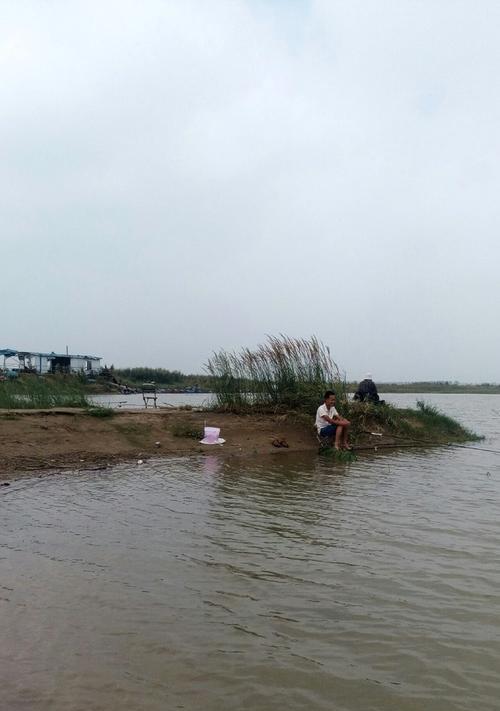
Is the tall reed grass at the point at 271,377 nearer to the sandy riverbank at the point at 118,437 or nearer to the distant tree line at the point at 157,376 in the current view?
the sandy riverbank at the point at 118,437

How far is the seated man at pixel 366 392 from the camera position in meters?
13.9

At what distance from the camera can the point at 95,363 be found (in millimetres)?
43062

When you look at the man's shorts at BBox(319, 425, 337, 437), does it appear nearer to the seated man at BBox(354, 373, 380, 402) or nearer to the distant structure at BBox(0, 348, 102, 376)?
the seated man at BBox(354, 373, 380, 402)

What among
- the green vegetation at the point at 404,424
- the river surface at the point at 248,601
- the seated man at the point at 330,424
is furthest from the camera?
the green vegetation at the point at 404,424

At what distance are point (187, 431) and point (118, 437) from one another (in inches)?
58.0

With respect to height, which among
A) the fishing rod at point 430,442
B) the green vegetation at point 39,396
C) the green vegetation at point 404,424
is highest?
the green vegetation at point 39,396

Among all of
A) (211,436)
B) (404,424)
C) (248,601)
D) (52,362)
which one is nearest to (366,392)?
(404,424)

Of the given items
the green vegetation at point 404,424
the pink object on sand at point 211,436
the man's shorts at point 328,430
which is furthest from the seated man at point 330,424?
the pink object on sand at point 211,436

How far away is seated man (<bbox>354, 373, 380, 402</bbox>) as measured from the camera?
13.9 meters

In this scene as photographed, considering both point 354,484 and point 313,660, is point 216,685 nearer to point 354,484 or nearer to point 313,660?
point 313,660

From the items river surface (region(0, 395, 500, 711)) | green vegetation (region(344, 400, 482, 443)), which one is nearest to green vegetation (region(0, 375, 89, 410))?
river surface (region(0, 395, 500, 711))

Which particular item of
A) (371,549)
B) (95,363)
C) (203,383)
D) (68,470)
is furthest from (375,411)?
(95,363)

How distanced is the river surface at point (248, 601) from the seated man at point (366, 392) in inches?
274

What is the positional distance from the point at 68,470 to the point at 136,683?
20.8 ft
